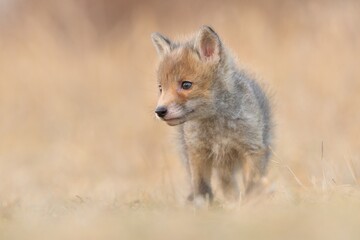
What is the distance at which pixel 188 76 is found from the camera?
7.22 metres

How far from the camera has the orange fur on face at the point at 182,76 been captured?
713cm

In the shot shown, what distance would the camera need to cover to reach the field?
1181 centimetres

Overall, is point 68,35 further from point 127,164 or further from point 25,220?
point 25,220

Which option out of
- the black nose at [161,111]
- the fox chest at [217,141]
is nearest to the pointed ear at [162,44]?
the fox chest at [217,141]

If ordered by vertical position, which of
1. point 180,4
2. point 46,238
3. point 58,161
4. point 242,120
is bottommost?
point 58,161

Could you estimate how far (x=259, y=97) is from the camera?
7770 mm

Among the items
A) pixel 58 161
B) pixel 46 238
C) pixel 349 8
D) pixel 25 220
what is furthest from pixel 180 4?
pixel 46 238

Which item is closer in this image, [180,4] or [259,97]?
[259,97]

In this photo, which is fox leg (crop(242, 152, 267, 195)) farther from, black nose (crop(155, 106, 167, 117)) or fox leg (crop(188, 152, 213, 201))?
black nose (crop(155, 106, 167, 117))

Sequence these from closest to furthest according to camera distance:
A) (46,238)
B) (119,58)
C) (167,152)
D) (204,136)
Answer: (46,238)
(204,136)
(167,152)
(119,58)

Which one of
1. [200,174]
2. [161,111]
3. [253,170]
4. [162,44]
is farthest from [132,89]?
[161,111]

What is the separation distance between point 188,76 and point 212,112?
0.34m

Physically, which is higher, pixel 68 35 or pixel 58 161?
pixel 68 35

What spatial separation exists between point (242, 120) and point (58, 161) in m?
6.38
